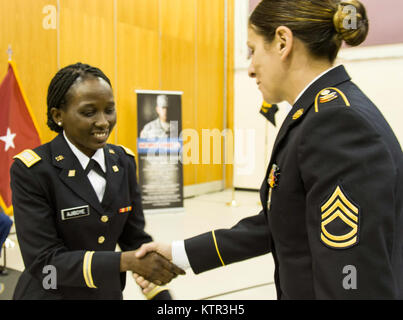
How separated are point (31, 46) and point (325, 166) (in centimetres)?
429

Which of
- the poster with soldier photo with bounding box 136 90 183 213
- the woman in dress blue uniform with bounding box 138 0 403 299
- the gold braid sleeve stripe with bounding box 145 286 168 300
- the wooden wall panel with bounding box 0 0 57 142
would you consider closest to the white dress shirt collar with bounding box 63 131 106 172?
the gold braid sleeve stripe with bounding box 145 286 168 300

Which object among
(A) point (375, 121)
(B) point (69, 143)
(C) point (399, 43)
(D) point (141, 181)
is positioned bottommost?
(D) point (141, 181)

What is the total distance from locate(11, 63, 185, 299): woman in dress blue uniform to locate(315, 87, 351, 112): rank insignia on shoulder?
745 mm

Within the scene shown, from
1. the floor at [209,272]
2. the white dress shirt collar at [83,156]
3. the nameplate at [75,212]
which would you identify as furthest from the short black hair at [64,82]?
the floor at [209,272]

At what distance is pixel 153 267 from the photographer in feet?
4.54

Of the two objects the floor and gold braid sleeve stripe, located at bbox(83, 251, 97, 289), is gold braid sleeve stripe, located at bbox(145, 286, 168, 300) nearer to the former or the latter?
gold braid sleeve stripe, located at bbox(83, 251, 97, 289)

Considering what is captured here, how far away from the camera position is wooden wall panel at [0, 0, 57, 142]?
13.3 feet

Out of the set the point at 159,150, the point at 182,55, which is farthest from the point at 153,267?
the point at 182,55

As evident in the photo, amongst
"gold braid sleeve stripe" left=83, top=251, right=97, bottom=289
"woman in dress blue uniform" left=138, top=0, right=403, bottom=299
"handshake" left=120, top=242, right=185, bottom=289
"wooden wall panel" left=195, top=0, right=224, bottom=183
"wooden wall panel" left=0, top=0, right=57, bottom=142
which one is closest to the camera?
"woman in dress blue uniform" left=138, top=0, right=403, bottom=299

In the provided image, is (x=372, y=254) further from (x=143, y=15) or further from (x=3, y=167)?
(x=143, y=15)

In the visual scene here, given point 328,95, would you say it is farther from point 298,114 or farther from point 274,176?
point 274,176

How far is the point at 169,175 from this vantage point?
5.61 metres
